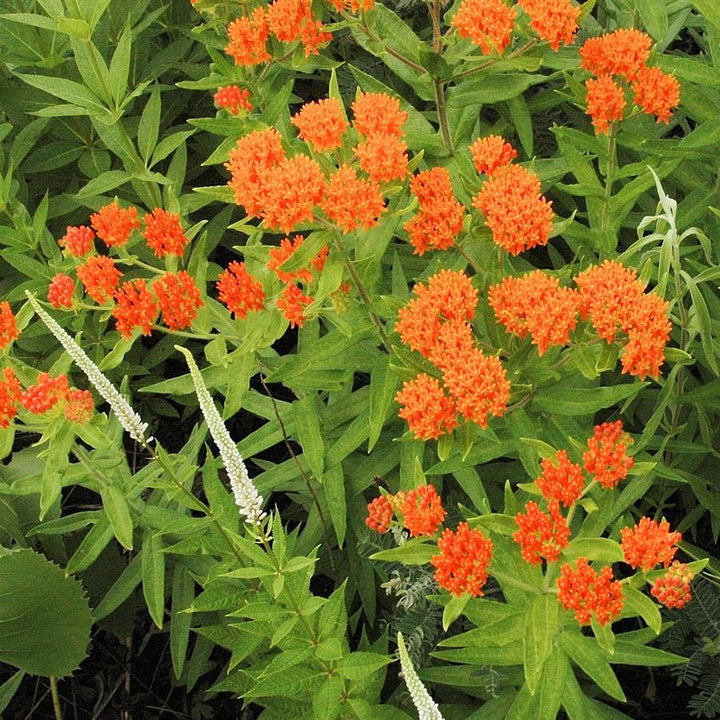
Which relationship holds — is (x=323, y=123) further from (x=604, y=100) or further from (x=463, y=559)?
(x=463, y=559)

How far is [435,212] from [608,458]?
83 centimetres

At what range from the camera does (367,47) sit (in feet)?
10.3

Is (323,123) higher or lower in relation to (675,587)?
higher

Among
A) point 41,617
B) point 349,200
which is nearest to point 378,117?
point 349,200

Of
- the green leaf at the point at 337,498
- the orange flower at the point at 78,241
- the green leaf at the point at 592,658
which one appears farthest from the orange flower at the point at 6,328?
the green leaf at the point at 592,658

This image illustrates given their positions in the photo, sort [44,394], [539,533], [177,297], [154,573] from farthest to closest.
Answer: [154,573]
[177,297]
[44,394]
[539,533]

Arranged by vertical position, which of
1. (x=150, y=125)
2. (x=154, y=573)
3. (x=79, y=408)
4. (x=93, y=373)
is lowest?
(x=154, y=573)

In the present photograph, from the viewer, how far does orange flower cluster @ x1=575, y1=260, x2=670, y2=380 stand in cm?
257

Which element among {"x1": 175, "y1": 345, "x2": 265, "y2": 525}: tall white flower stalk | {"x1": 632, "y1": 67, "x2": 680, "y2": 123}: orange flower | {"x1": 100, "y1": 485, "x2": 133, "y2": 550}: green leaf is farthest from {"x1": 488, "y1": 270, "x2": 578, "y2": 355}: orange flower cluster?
{"x1": 100, "y1": 485, "x2": 133, "y2": 550}: green leaf

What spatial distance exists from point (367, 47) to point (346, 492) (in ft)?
4.85

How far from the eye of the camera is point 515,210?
8.93 feet

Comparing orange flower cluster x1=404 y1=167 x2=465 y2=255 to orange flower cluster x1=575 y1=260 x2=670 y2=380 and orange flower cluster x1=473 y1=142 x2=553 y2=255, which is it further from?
orange flower cluster x1=575 y1=260 x2=670 y2=380

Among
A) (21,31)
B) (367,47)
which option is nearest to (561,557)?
(367,47)

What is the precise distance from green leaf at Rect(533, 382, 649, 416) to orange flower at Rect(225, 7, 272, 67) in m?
1.43
